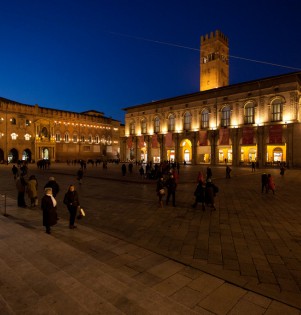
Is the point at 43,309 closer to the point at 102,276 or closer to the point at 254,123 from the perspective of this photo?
the point at 102,276

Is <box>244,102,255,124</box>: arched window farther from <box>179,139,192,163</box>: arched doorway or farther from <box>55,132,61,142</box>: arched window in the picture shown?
<box>55,132,61,142</box>: arched window

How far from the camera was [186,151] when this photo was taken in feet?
169

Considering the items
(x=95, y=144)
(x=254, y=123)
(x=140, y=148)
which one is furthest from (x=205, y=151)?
(x=95, y=144)

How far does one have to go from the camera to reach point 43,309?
11.7ft

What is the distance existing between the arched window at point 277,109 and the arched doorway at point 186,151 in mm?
16739

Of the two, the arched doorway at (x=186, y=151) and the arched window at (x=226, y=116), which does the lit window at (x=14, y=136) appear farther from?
the arched window at (x=226, y=116)

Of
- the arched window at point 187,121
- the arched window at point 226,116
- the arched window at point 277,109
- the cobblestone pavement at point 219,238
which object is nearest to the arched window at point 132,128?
the arched window at point 187,121

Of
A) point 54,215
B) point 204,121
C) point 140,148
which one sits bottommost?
point 54,215

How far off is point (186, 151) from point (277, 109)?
18.9 m

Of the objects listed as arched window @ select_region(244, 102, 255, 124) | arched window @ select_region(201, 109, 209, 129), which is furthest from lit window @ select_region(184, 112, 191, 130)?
arched window @ select_region(244, 102, 255, 124)

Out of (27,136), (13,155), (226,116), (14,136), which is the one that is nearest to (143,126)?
(226,116)

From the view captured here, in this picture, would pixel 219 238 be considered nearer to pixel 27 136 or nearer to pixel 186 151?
pixel 186 151

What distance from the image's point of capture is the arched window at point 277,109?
38281 millimetres

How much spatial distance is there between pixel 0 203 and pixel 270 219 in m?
11.3
